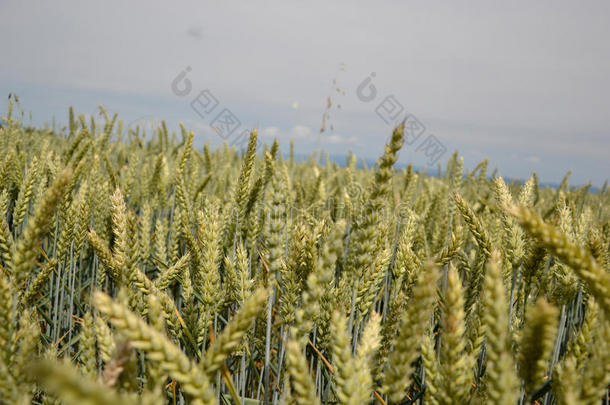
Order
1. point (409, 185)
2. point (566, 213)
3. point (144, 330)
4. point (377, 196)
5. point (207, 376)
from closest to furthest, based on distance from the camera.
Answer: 1. point (144, 330)
2. point (207, 376)
3. point (377, 196)
4. point (566, 213)
5. point (409, 185)

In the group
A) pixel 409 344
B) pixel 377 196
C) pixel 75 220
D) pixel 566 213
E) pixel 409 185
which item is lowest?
pixel 409 344

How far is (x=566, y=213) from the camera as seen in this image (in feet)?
4.41

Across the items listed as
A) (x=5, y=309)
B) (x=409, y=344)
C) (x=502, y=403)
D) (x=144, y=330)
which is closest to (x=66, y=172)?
(x=5, y=309)

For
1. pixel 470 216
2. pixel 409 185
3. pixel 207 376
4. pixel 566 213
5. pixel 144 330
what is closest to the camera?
pixel 144 330

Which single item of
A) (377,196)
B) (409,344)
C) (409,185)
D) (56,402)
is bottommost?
(56,402)

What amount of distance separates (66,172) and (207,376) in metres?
0.49

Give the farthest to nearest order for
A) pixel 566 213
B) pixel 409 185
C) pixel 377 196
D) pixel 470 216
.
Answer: pixel 409 185, pixel 566 213, pixel 470 216, pixel 377 196

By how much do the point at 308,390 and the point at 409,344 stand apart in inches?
7.7

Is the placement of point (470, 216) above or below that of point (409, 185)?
below

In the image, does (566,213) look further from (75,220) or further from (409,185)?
(75,220)

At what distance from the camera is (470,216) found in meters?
1.18

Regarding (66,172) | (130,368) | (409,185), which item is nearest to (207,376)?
(130,368)

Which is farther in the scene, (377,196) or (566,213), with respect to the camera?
(566,213)

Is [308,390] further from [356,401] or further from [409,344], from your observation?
[409,344]
